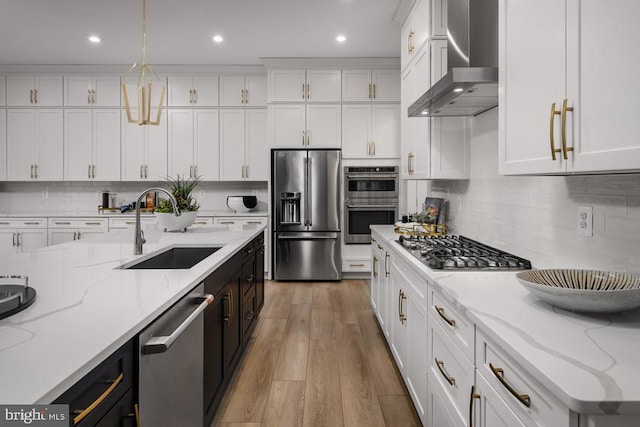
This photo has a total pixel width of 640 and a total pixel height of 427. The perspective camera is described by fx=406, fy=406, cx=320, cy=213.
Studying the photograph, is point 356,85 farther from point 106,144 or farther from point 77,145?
point 77,145

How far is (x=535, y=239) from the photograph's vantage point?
78.5 inches

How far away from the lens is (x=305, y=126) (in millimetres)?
5250

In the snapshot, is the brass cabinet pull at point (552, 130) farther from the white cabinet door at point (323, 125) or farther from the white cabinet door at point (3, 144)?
the white cabinet door at point (3, 144)

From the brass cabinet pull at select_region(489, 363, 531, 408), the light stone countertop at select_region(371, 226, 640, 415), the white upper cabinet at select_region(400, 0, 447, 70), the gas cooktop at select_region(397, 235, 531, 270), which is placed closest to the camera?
the light stone countertop at select_region(371, 226, 640, 415)

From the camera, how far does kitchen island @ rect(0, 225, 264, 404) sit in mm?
810

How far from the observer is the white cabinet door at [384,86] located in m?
5.26

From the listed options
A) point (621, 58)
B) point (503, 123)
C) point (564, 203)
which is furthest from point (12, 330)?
point (564, 203)

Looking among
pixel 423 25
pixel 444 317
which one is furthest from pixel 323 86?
pixel 444 317

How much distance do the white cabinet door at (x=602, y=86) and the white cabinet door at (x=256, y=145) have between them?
4502 mm

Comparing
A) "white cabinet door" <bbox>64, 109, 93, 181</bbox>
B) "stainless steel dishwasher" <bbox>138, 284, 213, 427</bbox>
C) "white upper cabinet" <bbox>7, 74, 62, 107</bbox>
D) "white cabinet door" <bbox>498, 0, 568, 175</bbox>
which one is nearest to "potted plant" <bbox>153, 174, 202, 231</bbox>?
"stainless steel dishwasher" <bbox>138, 284, 213, 427</bbox>

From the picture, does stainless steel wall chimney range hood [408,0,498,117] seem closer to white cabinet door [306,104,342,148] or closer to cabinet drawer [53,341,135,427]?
cabinet drawer [53,341,135,427]

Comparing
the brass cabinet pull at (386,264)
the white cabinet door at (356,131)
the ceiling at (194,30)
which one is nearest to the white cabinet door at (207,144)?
the ceiling at (194,30)

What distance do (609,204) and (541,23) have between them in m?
0.69

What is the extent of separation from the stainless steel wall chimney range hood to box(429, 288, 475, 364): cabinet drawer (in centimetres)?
106
